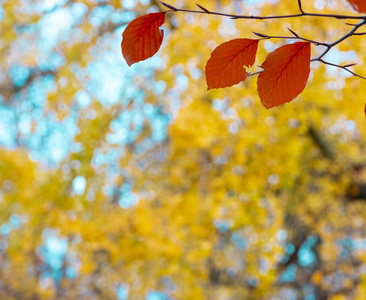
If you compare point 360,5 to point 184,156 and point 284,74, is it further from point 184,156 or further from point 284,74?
point 184,156

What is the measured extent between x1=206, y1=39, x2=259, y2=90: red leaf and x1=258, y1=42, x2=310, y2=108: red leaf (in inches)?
0.9

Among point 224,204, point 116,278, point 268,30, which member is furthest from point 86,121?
point 116,278

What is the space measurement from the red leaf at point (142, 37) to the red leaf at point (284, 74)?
13 cm

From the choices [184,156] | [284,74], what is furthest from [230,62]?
[184,156]

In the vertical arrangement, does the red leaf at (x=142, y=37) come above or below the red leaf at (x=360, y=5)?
below

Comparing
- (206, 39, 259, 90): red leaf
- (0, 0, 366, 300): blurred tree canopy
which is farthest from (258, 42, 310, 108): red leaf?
(0, 0, 366, 300): blurred tree canopy

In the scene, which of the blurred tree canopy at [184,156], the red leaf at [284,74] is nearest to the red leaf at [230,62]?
the red leaf at [284,74]

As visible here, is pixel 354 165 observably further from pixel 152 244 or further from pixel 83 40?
pixel 83 40

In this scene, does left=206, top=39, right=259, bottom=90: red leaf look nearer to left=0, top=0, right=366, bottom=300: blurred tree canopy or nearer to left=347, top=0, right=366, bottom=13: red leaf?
left=347, top=0, right=366, bottom=13: red leaf

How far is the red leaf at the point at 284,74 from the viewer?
0.40 meters

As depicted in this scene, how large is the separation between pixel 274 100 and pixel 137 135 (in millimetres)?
2764

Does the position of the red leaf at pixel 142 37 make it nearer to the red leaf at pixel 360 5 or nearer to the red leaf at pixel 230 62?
the red leaf at pixel 230 62

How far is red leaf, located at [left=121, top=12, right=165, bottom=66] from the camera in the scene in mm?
415

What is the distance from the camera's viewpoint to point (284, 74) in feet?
1.34
